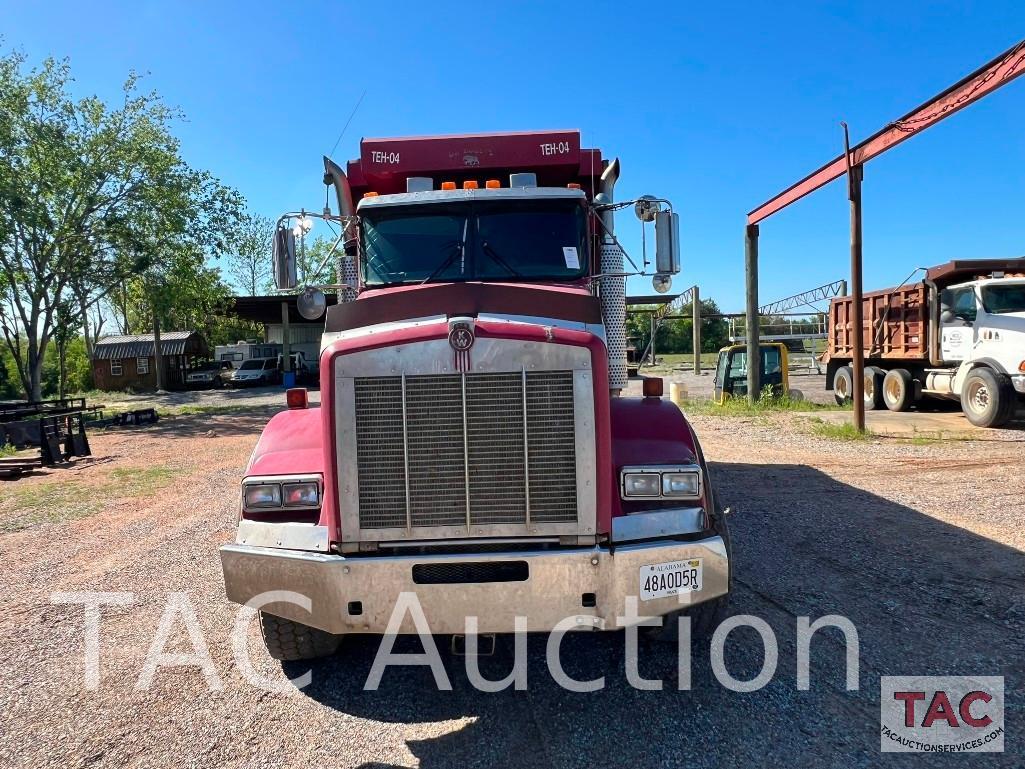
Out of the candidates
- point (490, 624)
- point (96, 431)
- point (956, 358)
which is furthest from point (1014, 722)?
point (96, 431)

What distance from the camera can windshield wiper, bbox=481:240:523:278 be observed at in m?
4.41

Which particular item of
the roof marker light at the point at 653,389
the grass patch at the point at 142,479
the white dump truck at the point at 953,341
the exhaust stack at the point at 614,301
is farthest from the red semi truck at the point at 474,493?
the white dump truck at the point at 953,341

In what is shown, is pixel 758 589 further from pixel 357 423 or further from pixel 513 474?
pixel 357 423

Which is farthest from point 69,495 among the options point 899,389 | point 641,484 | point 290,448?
point 899,389

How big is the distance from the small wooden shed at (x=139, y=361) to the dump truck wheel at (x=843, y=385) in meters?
34.2

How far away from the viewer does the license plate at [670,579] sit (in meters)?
2.78

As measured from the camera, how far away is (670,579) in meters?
2.82

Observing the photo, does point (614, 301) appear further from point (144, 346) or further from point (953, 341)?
point (144, 346)

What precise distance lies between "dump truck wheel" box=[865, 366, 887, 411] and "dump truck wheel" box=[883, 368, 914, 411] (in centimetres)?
24

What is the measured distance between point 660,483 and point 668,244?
97.9 inches

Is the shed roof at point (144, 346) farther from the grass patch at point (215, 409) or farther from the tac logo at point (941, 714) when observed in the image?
the tac logo at point (941, 714)

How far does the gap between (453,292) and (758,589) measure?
9.39ft

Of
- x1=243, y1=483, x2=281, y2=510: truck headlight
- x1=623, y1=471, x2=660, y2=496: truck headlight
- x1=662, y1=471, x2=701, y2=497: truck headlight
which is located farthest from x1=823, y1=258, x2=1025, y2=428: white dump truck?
x1=243, y1=483, x2=281, y2=510: truck headlight

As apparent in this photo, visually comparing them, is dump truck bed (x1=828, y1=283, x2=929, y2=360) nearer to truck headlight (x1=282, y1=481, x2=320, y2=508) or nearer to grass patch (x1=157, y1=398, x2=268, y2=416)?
truck headlight (x1=282, y1=481, x2=320, y2=508)
